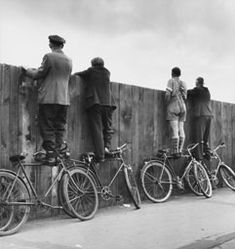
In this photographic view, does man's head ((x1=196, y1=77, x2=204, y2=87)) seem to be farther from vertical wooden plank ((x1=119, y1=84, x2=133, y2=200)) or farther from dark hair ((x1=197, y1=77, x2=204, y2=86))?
vertical wooden plank ((x1=119, y1=84, x2=133, y2=200))

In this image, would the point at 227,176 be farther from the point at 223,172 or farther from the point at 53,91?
the point at 53,91

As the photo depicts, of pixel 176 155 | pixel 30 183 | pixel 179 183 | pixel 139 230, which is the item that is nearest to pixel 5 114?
pixel 30 183

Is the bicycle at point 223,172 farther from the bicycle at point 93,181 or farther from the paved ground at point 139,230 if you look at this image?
Answer: the bicycle at point 93,181

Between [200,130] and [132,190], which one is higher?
[200,130]

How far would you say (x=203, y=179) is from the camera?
31.9ft

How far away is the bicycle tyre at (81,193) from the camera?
6.88 meters

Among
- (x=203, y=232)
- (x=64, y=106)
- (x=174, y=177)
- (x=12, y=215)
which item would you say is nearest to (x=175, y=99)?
(x=174, y=177)

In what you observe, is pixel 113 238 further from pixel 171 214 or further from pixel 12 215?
pixel 171 214

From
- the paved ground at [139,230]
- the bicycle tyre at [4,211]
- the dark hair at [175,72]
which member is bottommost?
the paved ground at [139,230]

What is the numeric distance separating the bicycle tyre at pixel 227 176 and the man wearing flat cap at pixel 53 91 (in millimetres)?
4902

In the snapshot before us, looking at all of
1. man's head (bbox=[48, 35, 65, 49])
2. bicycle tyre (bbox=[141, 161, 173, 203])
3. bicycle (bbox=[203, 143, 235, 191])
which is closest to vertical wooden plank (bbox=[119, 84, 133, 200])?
bicycle tyre (bbox=[141, 161, 173, 203])

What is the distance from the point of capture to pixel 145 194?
343 inches

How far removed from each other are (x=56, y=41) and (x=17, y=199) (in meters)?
2.27

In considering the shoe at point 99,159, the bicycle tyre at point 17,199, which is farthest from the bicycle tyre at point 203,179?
the bicycle tyre at point 17,199
